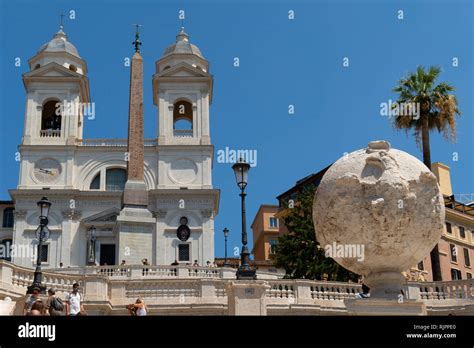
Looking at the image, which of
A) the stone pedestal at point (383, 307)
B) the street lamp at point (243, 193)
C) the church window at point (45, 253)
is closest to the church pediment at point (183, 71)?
the church window at point (45, 253)

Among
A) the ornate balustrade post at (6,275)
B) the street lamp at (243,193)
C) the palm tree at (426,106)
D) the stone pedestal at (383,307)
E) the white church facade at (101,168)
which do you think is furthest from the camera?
the white church facade at (101,168)

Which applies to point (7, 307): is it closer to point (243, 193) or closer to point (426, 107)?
point (243, 193)

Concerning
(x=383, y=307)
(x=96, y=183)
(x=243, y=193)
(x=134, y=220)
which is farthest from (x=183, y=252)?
(x=383, y=307)

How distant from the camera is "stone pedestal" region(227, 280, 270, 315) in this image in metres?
23.7

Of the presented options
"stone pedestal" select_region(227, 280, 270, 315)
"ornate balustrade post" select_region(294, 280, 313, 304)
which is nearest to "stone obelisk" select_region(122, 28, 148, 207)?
"ornate balustrade post" select_region(294, 280, 313, 304)

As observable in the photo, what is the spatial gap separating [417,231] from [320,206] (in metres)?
2.10

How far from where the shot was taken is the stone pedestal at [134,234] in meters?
50.3

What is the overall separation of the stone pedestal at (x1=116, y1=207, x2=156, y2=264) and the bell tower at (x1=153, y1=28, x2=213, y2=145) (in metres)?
21.8

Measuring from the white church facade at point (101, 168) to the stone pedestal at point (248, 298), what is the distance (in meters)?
41.2

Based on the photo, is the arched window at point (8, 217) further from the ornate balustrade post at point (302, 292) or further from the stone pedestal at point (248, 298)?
the stone pedestal at point (248, 298)

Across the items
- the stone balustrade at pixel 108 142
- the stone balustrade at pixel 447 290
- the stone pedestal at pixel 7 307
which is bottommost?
the stone pedestal at pixel 7 307

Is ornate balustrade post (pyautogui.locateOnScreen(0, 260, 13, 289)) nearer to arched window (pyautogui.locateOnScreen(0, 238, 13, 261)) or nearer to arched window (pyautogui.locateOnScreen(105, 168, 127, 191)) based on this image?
arched window (pyautogui.locateOnScreen(105, 168, 127, 191))

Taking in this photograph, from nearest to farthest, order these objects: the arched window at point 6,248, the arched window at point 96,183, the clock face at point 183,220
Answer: the clock face at point 183,220 → the arched window at point 6,248 → the arched window at point 96,183
